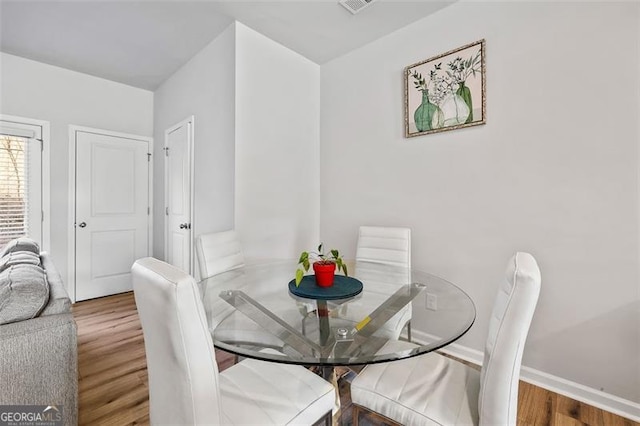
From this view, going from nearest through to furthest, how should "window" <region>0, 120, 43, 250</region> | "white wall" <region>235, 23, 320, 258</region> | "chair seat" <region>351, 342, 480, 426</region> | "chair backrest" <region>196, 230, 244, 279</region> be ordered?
"chair seat" <region>351, 342, 480, 426</region>, "chair backrest" <region>196, 230, 244, 279</region>, "white wall" <region>235, 23, 320, 258</region>, "window" <region>0, 120, 43, 250</region>

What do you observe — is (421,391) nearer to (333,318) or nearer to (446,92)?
(333,318)

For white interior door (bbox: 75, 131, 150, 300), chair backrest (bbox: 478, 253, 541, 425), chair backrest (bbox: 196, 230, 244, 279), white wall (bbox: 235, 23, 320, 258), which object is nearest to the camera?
chair backrest (bbox: 478, 253, 541, 425)

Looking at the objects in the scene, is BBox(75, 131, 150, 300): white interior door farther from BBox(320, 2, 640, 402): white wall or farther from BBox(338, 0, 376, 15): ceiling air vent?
BBox(320, 2, 640, 402): white wall

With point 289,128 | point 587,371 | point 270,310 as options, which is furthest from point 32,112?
point 587,371

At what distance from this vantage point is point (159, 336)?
2.55 ft

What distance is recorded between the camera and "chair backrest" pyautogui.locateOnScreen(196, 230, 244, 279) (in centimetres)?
191

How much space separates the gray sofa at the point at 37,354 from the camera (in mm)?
1160

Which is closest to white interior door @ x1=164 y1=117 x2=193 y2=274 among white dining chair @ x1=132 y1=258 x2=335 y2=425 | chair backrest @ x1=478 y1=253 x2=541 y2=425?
white dining chair @ x1=132 y1=258 x2=335 y2=425

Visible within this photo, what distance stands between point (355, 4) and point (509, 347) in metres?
2.42

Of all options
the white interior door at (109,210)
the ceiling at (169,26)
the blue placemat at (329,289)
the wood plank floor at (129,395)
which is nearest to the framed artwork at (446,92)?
the ceiling at (169,26)

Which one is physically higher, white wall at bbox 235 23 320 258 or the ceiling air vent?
the ceiling air vent

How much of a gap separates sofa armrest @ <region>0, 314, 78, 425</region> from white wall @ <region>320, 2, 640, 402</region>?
159cm

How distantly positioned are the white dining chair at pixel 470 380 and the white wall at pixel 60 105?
3.81 meters

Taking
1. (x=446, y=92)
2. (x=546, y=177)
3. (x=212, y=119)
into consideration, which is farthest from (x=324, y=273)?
(x=212, y=119)
